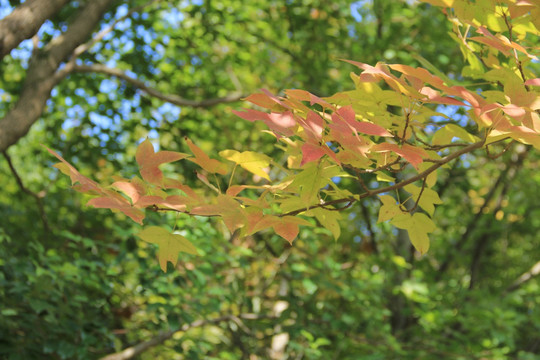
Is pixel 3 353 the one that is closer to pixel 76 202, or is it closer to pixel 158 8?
pixel 76 202

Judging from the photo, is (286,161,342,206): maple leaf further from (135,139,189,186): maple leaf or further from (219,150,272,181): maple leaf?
(135,139,189,186): maple leaf

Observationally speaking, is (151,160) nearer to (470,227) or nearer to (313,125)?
(313,125)

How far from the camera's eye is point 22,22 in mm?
1749

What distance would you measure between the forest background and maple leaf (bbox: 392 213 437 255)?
132 centimetres

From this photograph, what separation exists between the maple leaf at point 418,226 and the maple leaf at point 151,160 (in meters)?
0.43

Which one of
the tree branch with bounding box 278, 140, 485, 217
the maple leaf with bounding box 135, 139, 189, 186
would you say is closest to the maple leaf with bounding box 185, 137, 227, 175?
the maple leaf with bounding box 135, 139, 189, 186

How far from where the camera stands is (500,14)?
1.10 metres

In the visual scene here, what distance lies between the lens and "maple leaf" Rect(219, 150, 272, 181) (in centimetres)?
98

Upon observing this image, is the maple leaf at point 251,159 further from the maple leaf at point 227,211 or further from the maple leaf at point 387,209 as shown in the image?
the maple leaf at point 387,209

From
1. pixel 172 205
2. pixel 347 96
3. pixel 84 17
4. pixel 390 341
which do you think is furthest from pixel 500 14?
pixel 390 341

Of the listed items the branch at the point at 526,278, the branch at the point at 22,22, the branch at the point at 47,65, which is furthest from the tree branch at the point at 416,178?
the branch at the point at 526,278

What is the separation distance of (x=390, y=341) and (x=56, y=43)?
2.05 metres

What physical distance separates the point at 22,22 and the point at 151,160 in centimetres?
107

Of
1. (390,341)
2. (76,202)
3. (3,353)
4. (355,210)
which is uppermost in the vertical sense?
(3,353)
